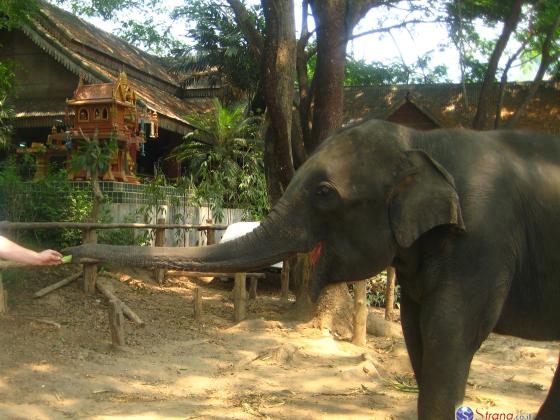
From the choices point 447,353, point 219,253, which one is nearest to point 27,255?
point 219,253

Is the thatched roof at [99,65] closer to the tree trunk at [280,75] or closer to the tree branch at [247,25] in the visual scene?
the tree branch at [247,25]

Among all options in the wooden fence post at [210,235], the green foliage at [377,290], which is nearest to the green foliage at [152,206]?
the wooden fence post at [210,235]

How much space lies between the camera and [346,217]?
2871 mm

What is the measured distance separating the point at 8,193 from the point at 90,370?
13.6ft

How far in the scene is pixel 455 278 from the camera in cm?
275

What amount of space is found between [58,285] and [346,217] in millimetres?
6658

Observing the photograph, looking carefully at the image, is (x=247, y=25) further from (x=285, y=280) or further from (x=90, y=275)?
(x=285, y=280)

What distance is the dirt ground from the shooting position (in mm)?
5277

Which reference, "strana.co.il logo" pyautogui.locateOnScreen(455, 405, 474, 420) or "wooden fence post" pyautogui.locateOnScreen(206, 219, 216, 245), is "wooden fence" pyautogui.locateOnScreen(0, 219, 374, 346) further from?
A: "strana.co.il logo" pyautogui.locateOnScreen(455, 405, 474, 420)

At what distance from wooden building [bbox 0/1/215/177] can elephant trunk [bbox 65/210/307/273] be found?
10.9 meters

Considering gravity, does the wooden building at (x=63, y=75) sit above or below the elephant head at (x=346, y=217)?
above

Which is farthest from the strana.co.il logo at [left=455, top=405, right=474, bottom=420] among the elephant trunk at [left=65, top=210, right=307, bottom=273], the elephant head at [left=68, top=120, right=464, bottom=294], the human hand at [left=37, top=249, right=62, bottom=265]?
the human hand at [left=37, top=249, right=62, bottom=265]

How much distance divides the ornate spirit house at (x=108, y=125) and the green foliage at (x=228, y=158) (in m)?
3.05

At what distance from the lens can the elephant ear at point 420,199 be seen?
2709 mm
